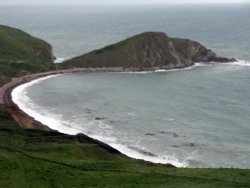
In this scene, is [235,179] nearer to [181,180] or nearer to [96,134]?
[181,180]

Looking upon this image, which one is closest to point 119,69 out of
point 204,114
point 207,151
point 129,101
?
point 129,101

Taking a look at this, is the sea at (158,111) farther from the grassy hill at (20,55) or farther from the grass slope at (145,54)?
the grassy hill at (20,55)

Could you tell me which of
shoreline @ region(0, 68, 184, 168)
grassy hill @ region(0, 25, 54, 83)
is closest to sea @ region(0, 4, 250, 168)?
shoreline @ region(0, 68, 184, 168)

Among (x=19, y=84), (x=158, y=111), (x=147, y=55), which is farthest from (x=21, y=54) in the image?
(x=158, y=111)

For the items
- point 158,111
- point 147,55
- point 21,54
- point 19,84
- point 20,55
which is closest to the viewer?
point 158,111

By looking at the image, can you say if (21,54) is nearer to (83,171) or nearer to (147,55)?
(147,55)

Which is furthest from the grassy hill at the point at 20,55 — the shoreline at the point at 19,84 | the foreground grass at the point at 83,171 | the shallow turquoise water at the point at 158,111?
the foreground grass at the point at 83,171
